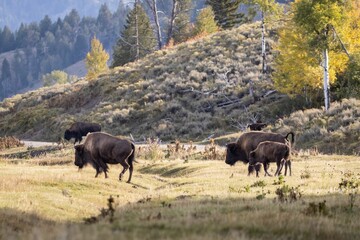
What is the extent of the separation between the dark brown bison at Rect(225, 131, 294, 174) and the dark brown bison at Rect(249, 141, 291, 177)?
3.85 ft

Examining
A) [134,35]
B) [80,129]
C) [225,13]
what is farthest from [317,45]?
[134,35]

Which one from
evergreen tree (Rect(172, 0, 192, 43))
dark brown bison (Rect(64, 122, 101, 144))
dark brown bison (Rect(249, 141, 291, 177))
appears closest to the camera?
dark brown bison (Rect(249, 141, 291, 177))

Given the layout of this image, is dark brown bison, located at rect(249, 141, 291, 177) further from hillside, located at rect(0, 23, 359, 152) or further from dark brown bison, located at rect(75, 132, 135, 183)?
hillside, located at rect(0, 23, 359, 152)

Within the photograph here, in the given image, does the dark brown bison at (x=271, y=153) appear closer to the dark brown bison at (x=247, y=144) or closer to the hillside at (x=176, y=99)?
the dark brown bison at (x=247, y=144)

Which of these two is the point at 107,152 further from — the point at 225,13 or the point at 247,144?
the point at 225,13

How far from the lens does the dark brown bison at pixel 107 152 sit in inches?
680

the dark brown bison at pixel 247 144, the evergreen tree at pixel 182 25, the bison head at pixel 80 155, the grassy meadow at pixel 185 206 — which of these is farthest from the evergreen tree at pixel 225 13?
the bison head at pixel 80 155

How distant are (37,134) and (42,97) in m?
15.1

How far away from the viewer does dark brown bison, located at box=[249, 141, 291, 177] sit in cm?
1723

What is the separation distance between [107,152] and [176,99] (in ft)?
98.7

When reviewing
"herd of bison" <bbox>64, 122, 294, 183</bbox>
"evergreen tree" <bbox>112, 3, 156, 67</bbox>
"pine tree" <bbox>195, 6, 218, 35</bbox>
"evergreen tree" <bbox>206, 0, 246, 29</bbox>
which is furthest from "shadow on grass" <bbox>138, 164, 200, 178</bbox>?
"pine tree" <bbox>195, 6, 218, 35</bbox>

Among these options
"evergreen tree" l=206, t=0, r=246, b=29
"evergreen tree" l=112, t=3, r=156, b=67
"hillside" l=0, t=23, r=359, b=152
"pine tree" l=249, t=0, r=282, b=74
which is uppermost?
"evergreen tree" l=206, t=0, r=246, b=29

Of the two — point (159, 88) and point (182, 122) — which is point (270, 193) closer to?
point (182, 122)

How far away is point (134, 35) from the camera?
2768 inches
